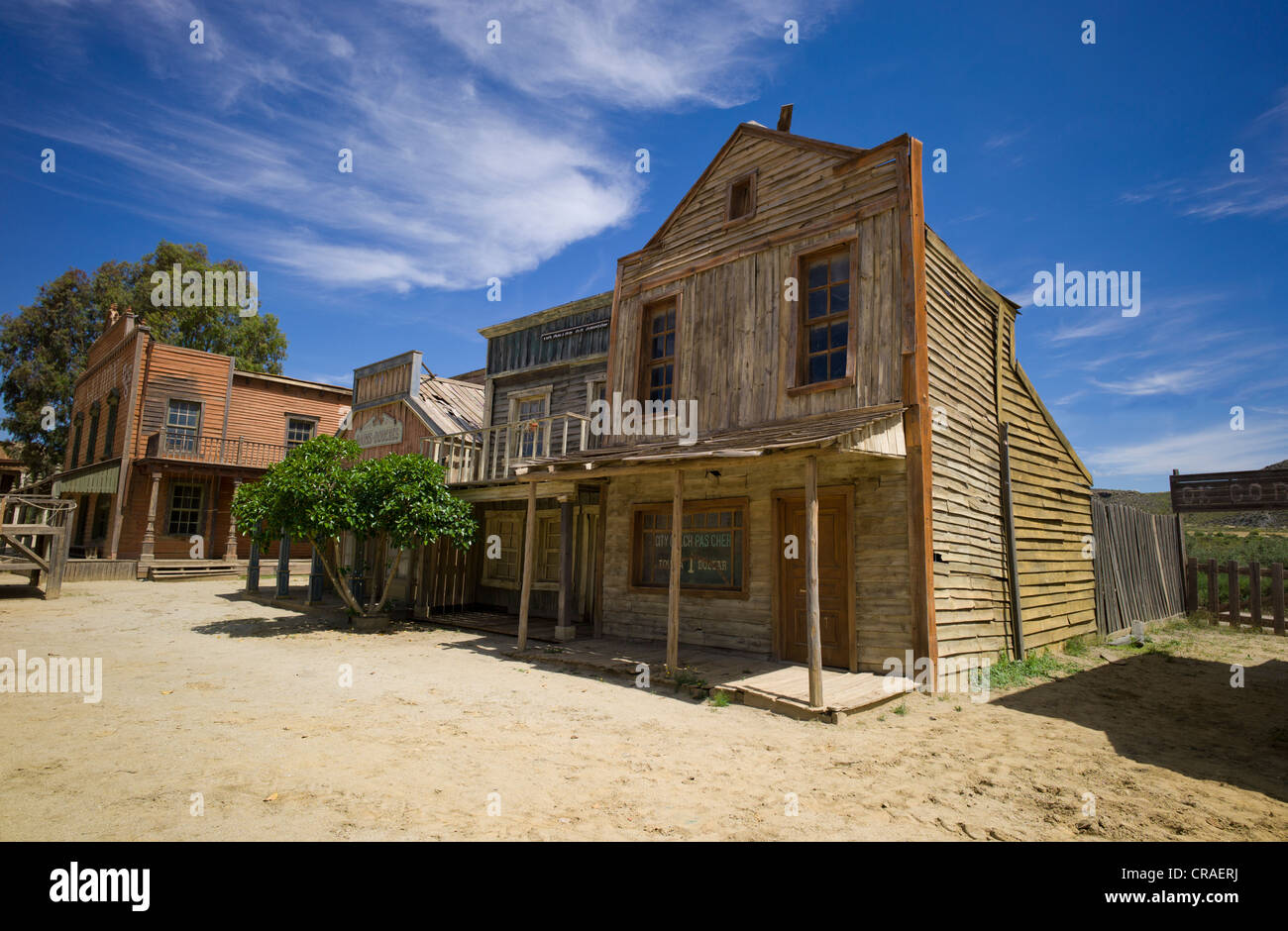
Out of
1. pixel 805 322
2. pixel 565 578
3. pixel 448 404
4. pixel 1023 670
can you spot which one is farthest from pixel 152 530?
pixel 1023 670

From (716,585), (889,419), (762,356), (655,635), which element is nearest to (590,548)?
(655,635)

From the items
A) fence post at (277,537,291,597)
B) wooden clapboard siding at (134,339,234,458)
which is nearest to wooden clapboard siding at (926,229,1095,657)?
fence post at (277,537,291,597)

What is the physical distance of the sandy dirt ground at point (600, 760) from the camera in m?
3.81

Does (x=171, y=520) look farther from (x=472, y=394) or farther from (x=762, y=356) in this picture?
(x=762, y=356)

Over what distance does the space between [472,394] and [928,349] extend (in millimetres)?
16364

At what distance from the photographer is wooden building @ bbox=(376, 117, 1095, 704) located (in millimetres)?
7855

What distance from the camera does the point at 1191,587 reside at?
50.8ft

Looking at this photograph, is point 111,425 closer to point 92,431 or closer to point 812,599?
point 92,431

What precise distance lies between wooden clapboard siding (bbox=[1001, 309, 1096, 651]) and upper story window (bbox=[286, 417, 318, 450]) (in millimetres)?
27775

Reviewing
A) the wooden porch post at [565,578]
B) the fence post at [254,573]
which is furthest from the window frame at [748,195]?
the fence post at [254,573]

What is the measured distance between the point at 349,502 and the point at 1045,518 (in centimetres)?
1257

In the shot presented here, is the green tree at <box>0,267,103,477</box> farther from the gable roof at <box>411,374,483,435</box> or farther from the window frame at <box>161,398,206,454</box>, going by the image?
the gable roof at <box>411,374,483,435</box>
